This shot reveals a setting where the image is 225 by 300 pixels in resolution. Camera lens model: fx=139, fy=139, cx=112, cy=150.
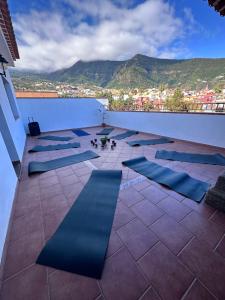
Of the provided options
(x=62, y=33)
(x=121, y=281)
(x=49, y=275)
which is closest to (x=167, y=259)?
(x=121, y=281)

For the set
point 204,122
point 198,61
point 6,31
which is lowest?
point 204,122

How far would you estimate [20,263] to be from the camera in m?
1.16

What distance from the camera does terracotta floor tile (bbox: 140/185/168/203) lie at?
74.6 inches

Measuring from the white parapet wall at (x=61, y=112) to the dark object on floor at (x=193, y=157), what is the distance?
4.70 meters

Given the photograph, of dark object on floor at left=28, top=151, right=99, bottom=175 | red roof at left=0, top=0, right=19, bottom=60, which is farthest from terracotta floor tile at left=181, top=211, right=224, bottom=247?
red roof at left=0, top=0, right=19, bottom=60

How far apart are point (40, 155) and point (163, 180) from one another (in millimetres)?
3059

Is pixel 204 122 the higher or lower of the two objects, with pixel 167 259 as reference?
higher

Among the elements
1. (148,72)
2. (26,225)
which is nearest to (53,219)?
(26,225)

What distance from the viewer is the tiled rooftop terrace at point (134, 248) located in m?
0.97

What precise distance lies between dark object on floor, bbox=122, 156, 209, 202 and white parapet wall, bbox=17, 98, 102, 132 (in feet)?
15.4

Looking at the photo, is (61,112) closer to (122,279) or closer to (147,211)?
(147,211)

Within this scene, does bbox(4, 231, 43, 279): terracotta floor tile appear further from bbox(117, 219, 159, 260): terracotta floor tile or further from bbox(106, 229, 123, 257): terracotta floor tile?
bbox(117, 219, 159, 260): terracotta floor tile

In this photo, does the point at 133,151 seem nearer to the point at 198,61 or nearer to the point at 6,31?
the point at 6,31

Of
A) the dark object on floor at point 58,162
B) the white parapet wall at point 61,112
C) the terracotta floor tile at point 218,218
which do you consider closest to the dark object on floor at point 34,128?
the white parapet wall at point 61,112
